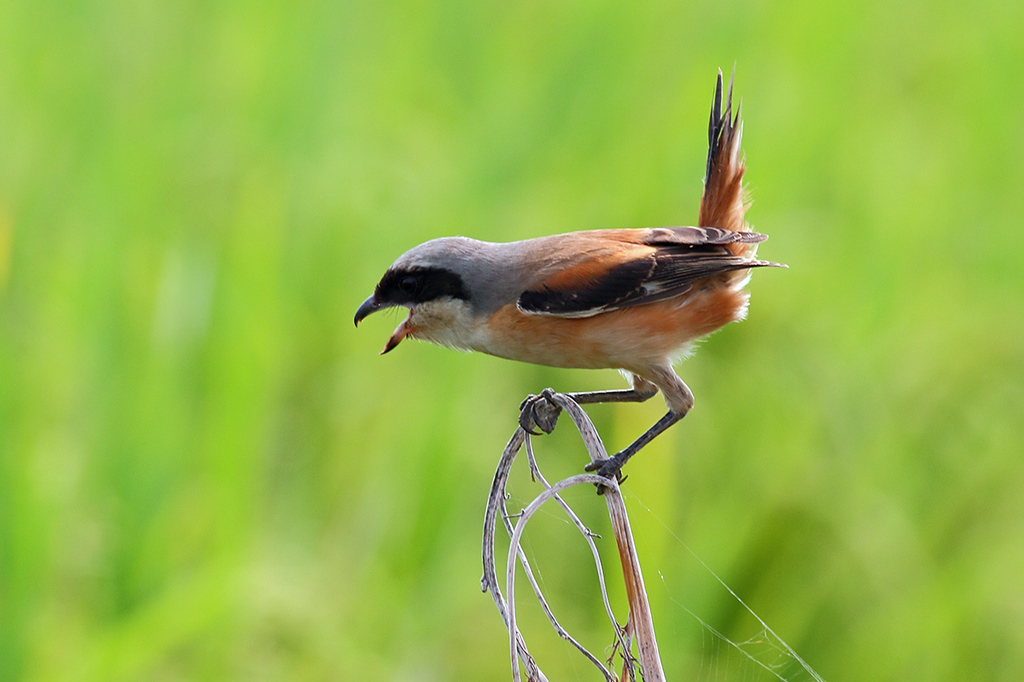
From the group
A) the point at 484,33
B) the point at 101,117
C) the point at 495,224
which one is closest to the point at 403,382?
the point at 495,224

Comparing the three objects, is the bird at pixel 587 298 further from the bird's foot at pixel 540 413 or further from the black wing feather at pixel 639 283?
the bird's foot at pixel 540 413

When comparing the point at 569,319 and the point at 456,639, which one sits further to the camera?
the point at 456,639

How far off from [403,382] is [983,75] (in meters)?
2.62

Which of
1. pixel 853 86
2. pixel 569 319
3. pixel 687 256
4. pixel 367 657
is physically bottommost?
pixel 367 657

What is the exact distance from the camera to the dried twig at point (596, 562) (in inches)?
40.8

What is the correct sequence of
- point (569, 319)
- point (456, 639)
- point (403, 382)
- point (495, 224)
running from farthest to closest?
point (495, 224) < point (403, 382) < point (456, 639) < point (569, 319)

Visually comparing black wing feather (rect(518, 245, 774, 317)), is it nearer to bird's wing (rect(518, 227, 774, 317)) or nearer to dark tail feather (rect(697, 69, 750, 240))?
bird's wing (rect(518, 227, 774, 317))

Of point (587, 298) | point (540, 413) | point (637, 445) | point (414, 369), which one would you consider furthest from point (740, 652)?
point (414, 369)

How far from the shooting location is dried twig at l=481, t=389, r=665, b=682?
1.04 metres

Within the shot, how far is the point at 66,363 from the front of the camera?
2262 millimetres

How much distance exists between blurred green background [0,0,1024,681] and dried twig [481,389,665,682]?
0.43 m

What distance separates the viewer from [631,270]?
1.82 metres

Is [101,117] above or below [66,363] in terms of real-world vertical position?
above

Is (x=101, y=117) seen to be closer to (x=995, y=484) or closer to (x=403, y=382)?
(x=403, y=382)
